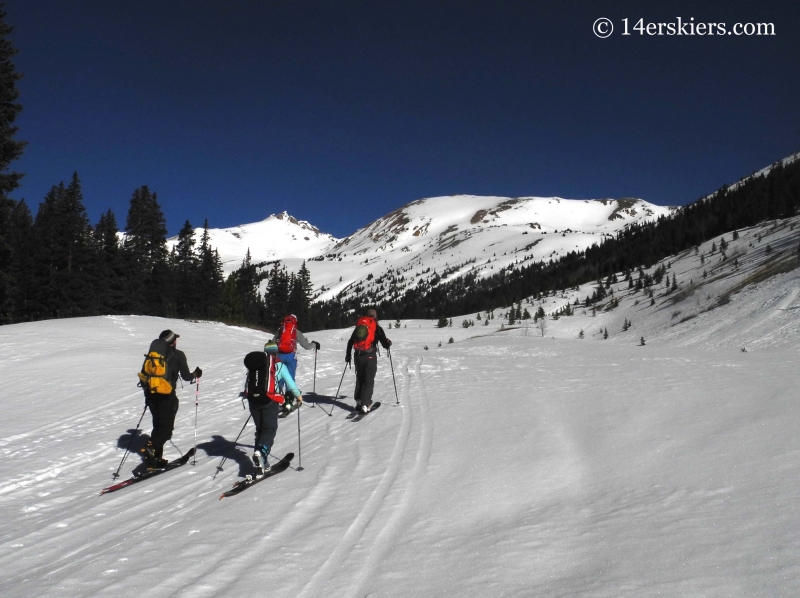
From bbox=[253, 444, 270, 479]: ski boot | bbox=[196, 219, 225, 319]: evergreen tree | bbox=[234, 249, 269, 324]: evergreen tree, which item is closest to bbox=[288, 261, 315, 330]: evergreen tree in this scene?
bbox=[234, 249, 269, 324]: evergreen tree

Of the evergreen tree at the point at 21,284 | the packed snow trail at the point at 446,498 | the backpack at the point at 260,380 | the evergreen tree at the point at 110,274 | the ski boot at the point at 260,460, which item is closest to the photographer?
the packed snow trail at the point at 446,498

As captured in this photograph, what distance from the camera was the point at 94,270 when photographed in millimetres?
44344

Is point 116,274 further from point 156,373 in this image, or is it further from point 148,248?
point 156,373

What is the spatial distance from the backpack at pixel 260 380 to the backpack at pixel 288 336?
132 inches

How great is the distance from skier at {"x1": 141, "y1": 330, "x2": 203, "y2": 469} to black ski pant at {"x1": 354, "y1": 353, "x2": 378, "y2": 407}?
326cm

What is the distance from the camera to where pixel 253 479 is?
6695 millimetres

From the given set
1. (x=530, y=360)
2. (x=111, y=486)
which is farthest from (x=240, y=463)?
(x=530, y=360)

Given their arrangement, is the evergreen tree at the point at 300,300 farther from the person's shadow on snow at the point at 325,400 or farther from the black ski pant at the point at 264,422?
the black ski pant at the point at 264,422

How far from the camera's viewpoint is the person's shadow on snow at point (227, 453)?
7514 mm

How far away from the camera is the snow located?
382 cm

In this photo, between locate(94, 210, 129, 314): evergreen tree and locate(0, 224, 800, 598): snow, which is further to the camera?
locate(94, 210, 129, 314): evergreen tree

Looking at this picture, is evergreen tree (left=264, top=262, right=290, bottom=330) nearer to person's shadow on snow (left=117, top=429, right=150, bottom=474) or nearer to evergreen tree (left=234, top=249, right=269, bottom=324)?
evergreen tree (left=234, top=249, right=269, bottom=324)

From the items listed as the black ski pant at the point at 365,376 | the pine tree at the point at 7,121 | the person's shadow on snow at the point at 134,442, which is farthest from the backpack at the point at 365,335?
the pine tree at the point at 7,121

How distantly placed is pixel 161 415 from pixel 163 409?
9cm
